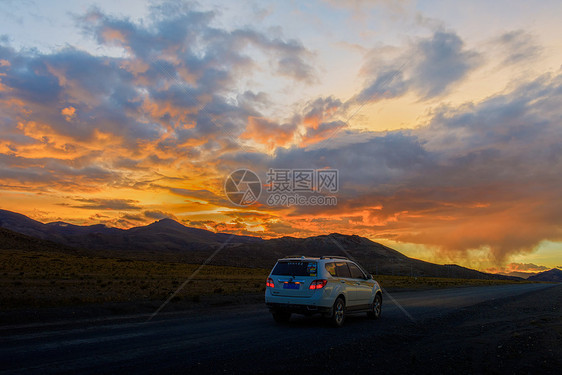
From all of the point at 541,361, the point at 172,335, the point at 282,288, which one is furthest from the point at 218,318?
the point at 541,361

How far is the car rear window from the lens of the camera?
12.9m

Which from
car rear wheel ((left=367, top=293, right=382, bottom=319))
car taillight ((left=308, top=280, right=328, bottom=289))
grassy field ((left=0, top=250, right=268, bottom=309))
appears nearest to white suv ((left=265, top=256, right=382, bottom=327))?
car taillight ((left=308, top=280, right=328, bottom=289))

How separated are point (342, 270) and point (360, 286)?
1.14 metres

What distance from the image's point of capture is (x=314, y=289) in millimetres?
12531

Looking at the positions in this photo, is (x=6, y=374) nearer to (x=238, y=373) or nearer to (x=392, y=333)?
(x=238, y=373)

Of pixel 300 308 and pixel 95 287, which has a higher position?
pixel 300 308

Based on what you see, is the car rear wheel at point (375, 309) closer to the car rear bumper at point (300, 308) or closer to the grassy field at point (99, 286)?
the car rear bumper at point (300, 308)

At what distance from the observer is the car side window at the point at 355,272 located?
1436 cm

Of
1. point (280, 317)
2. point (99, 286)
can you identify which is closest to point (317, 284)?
point (280, 317)

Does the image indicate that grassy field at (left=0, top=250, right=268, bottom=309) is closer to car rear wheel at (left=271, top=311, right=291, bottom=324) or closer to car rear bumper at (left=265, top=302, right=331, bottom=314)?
car rear wheel at (left=271, top=311, right=291, bottom=324)

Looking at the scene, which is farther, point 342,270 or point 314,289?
point 342,270

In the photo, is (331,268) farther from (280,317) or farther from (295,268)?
(280,317)

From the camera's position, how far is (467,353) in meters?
8.98

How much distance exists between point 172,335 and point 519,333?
9.44 m
